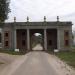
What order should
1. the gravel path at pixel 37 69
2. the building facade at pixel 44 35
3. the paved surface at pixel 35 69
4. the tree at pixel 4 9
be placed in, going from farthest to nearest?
the building facade at pixel 44 35 < the tree at pixel 4 9 < the gravel path at pixel 37 69 < the paved surface at pixel 35 69

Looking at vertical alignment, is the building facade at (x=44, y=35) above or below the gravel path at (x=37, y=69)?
above

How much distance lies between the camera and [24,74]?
19.6m

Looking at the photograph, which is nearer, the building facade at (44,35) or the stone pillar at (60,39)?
the building facade at (44,35)

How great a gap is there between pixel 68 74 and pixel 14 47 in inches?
2320

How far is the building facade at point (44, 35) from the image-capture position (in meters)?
76.2

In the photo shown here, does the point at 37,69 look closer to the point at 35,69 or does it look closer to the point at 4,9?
the point at 35,69

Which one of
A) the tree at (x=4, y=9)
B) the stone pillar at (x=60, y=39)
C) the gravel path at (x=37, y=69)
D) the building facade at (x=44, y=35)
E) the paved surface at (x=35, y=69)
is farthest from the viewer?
the stone pillar at (x=60, y=39)

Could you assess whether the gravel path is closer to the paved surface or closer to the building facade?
the paved surface

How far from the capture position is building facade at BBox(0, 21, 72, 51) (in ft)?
250

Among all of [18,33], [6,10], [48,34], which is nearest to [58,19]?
[48,34]

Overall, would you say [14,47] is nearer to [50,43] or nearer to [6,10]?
[50,43]

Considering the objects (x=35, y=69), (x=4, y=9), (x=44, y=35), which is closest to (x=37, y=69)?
(x=35, y=69)

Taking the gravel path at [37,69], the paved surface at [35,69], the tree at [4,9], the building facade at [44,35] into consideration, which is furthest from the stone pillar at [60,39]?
the paved surface at [35,69]

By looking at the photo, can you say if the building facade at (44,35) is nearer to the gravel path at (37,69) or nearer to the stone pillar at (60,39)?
the stone pillar at (60,39)
